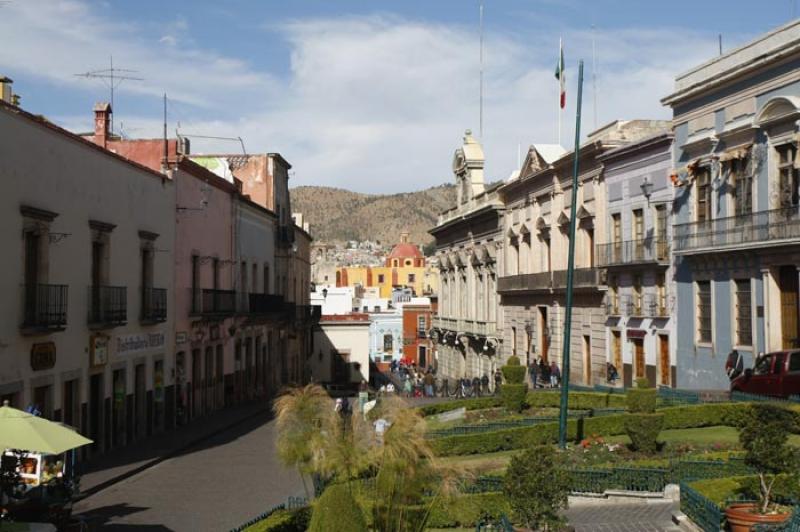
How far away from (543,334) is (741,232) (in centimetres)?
1825

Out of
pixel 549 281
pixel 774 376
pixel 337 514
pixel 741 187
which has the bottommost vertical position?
pixel 337 514

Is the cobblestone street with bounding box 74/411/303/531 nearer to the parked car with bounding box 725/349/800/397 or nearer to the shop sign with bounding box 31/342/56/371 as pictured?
the shop sign with bounding box 31/342/56/371

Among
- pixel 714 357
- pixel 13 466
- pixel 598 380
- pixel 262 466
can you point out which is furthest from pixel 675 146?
pixel 13 466

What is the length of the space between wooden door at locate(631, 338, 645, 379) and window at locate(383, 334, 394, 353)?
53708 millimetres

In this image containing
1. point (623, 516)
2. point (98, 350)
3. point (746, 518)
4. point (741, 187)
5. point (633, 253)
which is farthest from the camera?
point (633, 253)

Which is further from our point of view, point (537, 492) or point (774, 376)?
point (774, 376)

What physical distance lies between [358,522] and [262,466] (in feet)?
47.1

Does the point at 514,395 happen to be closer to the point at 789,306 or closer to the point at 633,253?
the point at 789,306

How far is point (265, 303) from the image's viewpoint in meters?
46.4

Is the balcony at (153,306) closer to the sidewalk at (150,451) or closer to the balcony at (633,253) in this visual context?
the sidewalk at (150,451)

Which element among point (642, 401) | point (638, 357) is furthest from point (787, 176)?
point (638, 357)

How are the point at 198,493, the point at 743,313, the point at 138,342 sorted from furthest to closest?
the point at 743,313 < the point at 138,342 < the point at 198,493

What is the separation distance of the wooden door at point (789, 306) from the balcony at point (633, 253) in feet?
20.3

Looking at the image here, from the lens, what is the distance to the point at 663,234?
34.7m
